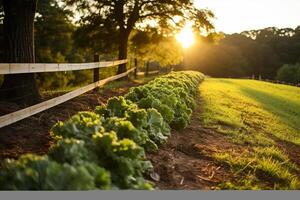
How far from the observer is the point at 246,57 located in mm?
96250

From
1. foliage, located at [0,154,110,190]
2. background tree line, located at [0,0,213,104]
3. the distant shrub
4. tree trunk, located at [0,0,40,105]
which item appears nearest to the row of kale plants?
foliage, located at [0,154,110,190]

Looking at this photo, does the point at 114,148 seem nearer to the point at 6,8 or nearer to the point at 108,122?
the point at 108,122

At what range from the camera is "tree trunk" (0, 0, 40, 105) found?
8.68m

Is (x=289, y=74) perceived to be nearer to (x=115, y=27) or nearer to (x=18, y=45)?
(x=115, y=27)

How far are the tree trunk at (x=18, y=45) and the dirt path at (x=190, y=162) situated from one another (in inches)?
126

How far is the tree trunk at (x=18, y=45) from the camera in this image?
28.5 feet

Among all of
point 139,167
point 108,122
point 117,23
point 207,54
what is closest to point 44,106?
point 108,122

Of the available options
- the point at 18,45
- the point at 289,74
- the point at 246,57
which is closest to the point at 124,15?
the point at 18,45

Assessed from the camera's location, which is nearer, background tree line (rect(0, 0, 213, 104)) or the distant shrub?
background tree line (rect(0, 0, 213, 104))

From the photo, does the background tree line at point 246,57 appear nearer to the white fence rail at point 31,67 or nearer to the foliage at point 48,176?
Answer: the white fence rail at point 31,67

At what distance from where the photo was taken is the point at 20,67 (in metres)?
6.52

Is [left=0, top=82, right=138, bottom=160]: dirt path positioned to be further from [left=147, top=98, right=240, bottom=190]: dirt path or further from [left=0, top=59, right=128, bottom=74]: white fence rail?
[left=147, top=98, right=240, bottom=190]: dirt path

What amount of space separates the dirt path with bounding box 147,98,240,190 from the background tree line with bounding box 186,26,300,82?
273ft

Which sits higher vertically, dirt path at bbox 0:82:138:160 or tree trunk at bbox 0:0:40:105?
tree trunk at bbox 0:0:40:105
